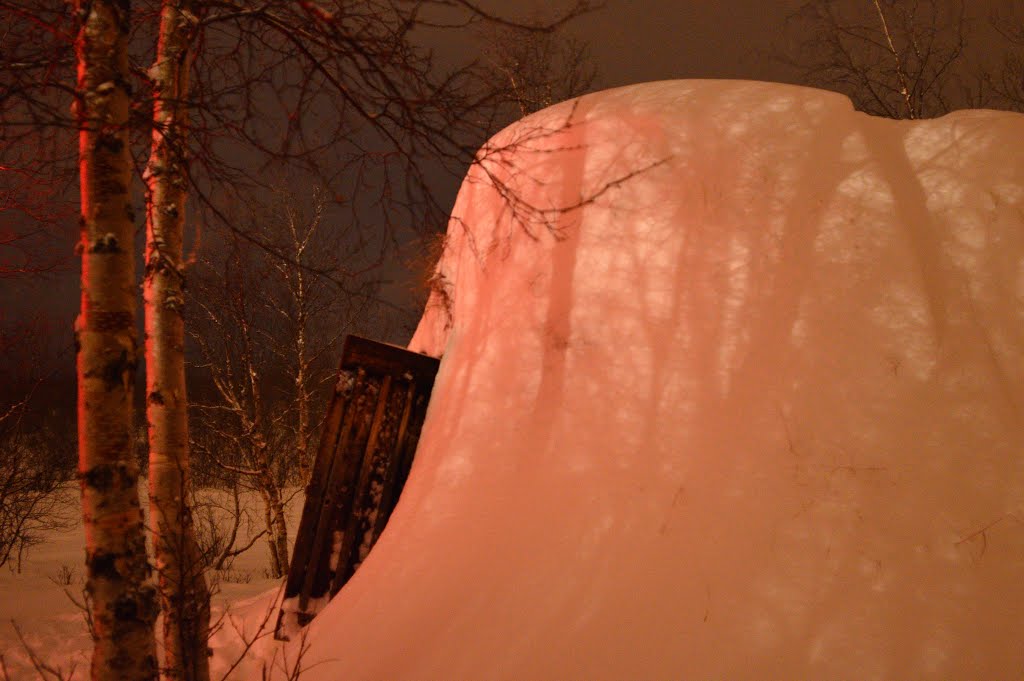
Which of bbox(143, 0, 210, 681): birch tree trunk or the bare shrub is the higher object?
bbox(143, 0, 210, 681): birch tree trunk

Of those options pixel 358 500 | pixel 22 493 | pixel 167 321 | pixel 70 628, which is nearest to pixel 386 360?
pixel 358 500

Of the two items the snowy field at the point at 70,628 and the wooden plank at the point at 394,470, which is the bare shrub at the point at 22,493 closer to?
the snowy field at the point at 70,628

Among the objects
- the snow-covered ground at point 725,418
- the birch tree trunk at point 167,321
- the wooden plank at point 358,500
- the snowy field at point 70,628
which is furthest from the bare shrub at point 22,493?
the snow-covered ground at point 725,418

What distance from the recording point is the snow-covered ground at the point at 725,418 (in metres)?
2.62

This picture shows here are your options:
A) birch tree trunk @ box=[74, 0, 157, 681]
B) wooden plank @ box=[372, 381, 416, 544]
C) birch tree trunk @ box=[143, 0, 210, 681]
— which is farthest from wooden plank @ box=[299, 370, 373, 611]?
birch tree trunk @ box=[74, 0, 157, 681]

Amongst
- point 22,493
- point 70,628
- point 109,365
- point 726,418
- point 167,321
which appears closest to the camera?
point 109,365

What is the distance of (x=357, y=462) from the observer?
4738 mm

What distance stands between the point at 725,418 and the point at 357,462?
2824mm

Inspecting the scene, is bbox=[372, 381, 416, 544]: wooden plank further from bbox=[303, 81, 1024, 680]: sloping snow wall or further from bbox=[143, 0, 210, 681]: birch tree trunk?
bbox=[143, 0, 210, 681]: birch tree trunk

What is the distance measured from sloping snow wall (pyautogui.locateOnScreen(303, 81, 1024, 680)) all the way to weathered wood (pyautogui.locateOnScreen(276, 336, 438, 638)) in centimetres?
51

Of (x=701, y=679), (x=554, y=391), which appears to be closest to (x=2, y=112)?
(x=554, y=391)

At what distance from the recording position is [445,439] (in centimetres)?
416

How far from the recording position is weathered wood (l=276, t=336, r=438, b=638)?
15.0 feet

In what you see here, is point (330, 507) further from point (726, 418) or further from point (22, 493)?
point (22, 493)
